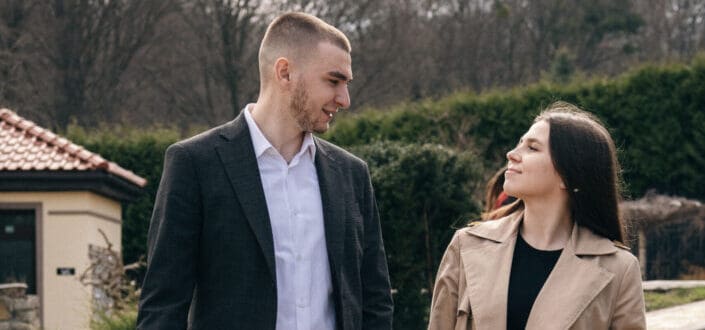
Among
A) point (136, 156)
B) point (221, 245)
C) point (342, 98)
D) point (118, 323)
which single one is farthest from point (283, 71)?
point (136, 156)

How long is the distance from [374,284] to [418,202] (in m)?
11.0

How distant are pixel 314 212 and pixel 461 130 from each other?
17155mm

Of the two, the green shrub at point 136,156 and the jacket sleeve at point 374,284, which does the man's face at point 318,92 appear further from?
the green shrub at point 136,156

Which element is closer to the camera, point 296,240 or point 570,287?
point 296,240

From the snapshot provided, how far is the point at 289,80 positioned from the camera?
4145mm

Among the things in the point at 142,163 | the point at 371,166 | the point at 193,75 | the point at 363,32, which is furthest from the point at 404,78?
the point at 371,166

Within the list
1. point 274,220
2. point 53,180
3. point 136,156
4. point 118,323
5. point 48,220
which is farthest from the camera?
point 136,156

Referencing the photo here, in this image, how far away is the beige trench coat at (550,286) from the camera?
4.12m

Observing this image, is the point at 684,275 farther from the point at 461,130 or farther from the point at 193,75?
the point at 193,75

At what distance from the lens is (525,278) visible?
13.9ft

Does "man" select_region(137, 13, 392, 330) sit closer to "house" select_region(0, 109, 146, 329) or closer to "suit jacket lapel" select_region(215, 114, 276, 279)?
"suit jacket lapel" select_region(215, 114, 276, 279)

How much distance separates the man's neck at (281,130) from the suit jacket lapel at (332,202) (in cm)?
11

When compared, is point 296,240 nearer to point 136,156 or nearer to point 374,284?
point 374,284

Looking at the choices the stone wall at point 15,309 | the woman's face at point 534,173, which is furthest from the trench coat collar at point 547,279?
the stone wall at point 15,309
